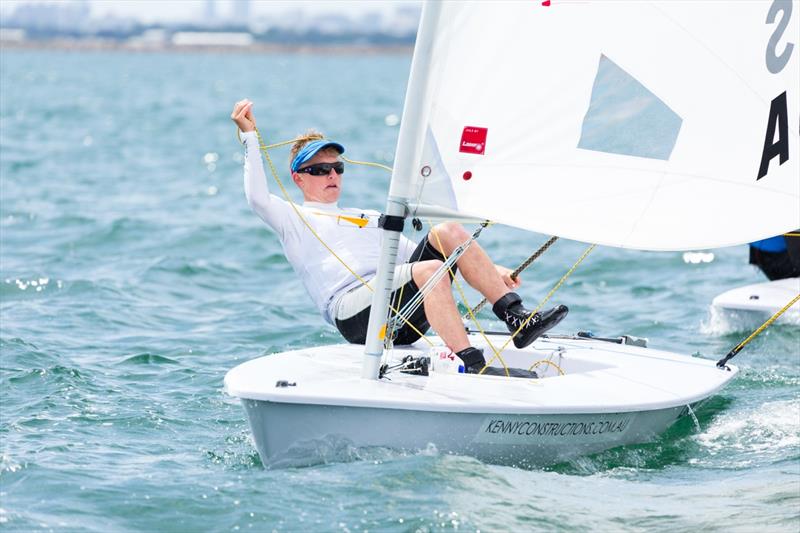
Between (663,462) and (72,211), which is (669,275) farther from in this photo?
(72,211)

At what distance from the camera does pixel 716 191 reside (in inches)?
191

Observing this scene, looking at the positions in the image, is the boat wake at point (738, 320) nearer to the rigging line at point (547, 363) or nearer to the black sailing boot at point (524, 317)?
the rigging line at point (547, 363)

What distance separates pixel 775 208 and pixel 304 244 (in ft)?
6.41

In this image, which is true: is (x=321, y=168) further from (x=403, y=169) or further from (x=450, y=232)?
(x=403, y=169)

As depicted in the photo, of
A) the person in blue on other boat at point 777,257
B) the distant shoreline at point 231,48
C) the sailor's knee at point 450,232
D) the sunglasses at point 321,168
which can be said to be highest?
the sunglasses at point 321,168

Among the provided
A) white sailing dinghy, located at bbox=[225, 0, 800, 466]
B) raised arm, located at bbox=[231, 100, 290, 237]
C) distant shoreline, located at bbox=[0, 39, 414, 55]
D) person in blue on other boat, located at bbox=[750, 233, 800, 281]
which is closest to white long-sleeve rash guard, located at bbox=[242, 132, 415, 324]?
raised arm, located at bbox=[231, 100, 290, 237]

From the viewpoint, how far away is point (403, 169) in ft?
15.7

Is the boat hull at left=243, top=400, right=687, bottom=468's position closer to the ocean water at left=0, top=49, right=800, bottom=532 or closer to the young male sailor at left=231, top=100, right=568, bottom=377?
the ocean water at left=0, top=49, right=800, bottom=532

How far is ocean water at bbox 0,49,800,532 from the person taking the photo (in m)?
4.39

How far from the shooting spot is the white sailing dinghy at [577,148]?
4723mm

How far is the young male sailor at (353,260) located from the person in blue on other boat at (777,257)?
9.68 ft

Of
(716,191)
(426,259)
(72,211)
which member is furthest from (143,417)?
(72,211)

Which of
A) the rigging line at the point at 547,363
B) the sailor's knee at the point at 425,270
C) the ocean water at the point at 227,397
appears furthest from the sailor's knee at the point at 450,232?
the ocean water at the point at 227,397

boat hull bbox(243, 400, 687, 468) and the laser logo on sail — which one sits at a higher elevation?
the laser logo on sail
